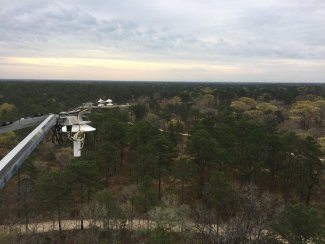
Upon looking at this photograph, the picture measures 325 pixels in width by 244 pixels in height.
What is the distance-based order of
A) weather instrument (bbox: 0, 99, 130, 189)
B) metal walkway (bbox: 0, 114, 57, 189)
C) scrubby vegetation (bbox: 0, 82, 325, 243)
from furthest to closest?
scrubby vegetation (bbox: 0, 82, 325, 243)
weather instrument (bbox: 0, 99, 130, 189)
metal walkway (bbox: 0, 114, 57, 189)

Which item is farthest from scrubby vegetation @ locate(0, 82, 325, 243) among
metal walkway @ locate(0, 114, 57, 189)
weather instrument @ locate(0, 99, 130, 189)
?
metal walkway @ locate(0, 114, 57, 189)

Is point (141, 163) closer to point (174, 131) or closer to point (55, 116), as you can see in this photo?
point (174, 131)

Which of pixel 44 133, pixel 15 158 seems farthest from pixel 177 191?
pixel 15 158

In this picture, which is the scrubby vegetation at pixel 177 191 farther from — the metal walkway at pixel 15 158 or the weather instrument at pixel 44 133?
the metal walkway at pixel 15 158

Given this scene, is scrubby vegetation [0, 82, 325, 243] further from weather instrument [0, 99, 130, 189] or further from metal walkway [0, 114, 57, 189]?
metal walkway [0, 114, 57, 189]

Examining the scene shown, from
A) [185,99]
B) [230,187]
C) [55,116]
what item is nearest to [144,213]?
[230,187]

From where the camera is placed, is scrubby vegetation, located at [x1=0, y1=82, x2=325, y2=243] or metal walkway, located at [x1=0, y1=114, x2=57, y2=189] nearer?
metal walkway, located at [x1=0, y1=114, x2=57, y2=189]

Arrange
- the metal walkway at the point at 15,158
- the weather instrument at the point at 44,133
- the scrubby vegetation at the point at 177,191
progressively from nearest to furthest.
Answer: the metal walkway at the point at 15,158
the weather instrument at the point at 44,133
the scrubby vegetation at the point at 177,191

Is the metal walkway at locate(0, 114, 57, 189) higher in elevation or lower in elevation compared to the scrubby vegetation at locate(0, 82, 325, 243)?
higher

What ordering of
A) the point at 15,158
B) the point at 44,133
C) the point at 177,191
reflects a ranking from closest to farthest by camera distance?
1. the point at 15,158
2. the point at 44,133
3. the point at 177,191

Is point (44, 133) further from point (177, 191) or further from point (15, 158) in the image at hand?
point (177, 191)

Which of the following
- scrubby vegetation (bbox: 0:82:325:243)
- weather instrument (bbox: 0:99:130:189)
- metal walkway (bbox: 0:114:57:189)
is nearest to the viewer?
metal walkway (bbox: 0:114:57:189)

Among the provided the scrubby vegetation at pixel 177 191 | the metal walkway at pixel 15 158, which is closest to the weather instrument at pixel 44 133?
the metal walkway at pixel 15 158
